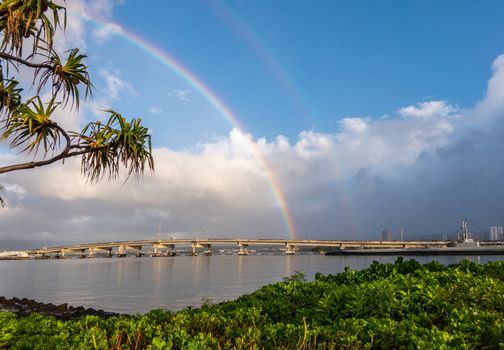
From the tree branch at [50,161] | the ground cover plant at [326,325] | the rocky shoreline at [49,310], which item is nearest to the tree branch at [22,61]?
the tree branch at [50,161]

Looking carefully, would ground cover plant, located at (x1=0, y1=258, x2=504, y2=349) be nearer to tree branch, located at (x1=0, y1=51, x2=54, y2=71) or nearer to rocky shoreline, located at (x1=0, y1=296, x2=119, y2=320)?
tree branch, located at (x1=0, y1=51, x2=54, y2=71)

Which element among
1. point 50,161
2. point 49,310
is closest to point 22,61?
point 50,161

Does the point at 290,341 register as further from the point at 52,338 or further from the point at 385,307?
the point at 52,338

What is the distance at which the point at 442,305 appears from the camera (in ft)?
21.7

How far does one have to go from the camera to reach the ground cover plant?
465 centimetres

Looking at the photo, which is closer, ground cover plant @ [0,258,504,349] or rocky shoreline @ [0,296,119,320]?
ground cover plant @ [0,258,504,349]

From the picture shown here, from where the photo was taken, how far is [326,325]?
620 cm

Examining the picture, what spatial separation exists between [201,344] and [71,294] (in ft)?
134

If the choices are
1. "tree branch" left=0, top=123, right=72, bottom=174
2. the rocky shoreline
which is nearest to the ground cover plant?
"tree branch" left=0, top=123, right=72, bottom=174

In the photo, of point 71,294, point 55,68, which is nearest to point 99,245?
point 71,294

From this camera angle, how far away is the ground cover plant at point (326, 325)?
4.65 meters

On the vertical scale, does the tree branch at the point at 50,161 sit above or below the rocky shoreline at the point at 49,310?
above

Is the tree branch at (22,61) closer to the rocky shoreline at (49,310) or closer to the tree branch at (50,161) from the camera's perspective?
the tree branch at (50,161)

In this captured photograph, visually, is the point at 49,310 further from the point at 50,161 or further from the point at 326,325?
the point at 326,325
